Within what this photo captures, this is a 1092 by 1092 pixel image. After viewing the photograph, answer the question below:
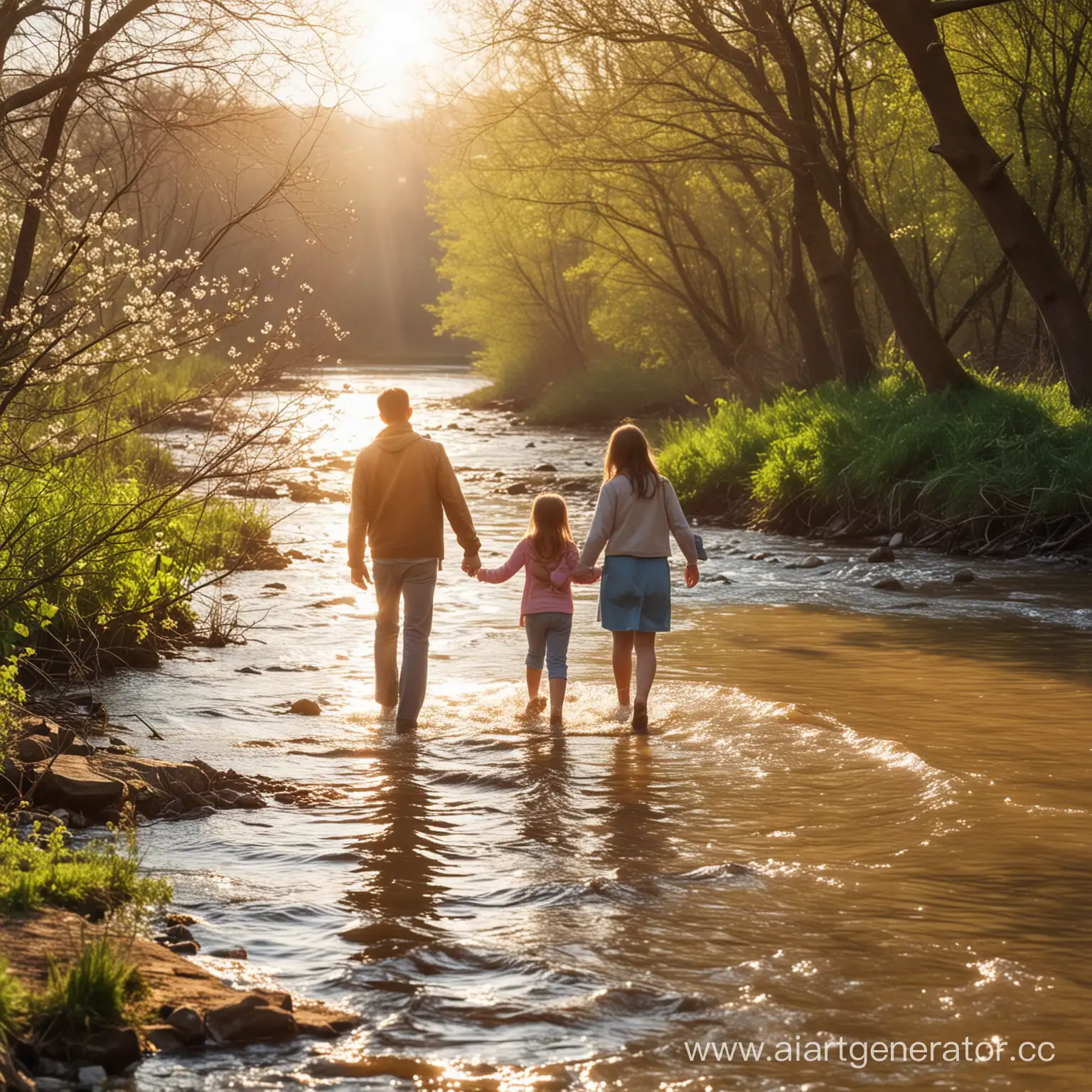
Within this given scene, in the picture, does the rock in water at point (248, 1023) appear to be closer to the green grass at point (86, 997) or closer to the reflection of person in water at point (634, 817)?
the green grass at point (86, 997)

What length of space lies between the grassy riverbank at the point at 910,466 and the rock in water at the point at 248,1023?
12621 millimetres

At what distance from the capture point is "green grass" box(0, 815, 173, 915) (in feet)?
15.0

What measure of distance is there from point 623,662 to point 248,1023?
5109mm

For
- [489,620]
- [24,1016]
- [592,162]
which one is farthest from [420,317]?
[24,1016]

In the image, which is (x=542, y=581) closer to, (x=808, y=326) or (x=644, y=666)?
(x=644, y=666)

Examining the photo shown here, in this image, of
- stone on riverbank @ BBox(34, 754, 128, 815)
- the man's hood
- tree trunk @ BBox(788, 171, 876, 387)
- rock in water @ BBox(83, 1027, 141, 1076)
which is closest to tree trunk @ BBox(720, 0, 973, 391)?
tree trunk @ BBox(788, 171, 876, 387)

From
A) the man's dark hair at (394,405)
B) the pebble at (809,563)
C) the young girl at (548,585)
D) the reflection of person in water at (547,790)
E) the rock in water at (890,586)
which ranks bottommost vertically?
the reflection of person in water at (547,790)

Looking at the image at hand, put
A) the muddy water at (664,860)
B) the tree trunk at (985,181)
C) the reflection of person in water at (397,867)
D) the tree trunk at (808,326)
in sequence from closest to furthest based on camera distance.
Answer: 1. the muddy water at (664,860)
2. the reflection of person in water at (397,867)
3. the tree trunk at (985,181)
4. the tree trunk at (808,326)

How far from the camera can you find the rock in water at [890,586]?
13.8 metres

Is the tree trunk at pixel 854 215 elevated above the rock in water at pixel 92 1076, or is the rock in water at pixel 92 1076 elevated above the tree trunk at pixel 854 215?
the tree trunk at pixel 854 215

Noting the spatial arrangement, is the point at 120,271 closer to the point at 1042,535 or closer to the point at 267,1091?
the point at 267,1091

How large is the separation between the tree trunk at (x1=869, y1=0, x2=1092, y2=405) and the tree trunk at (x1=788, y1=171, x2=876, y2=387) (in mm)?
4095

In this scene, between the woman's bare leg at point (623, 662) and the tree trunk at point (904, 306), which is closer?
the woman's bare leg at point (623, 662)

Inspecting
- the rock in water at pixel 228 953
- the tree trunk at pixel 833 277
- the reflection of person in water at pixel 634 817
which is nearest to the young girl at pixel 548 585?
the reflection of person in water at pixel 634 817
